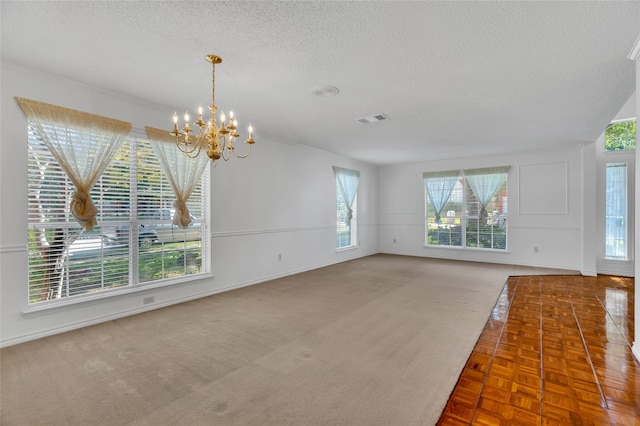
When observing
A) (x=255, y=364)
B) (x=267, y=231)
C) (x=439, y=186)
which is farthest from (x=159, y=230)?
(x=439, y=186)

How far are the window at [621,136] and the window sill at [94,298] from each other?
7.91 metres

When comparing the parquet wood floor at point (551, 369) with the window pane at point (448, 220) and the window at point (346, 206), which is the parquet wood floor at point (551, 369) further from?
the window at point (346, 206)

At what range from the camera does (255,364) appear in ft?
7.92

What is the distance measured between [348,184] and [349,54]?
481cm

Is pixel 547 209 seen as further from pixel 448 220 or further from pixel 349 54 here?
pixel 349 54

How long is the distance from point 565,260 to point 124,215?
7838 millimetres

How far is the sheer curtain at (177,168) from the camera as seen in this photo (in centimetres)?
375

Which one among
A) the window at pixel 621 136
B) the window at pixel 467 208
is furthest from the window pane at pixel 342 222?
the window at pixel 621 136

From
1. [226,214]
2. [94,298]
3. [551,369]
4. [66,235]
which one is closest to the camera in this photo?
[551,369]

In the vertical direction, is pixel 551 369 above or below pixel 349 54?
below

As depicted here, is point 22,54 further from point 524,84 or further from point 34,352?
point 524,84

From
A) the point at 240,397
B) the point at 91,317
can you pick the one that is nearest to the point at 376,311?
the point at 240,397

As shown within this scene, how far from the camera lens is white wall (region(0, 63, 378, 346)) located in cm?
278

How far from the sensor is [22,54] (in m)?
2.58
